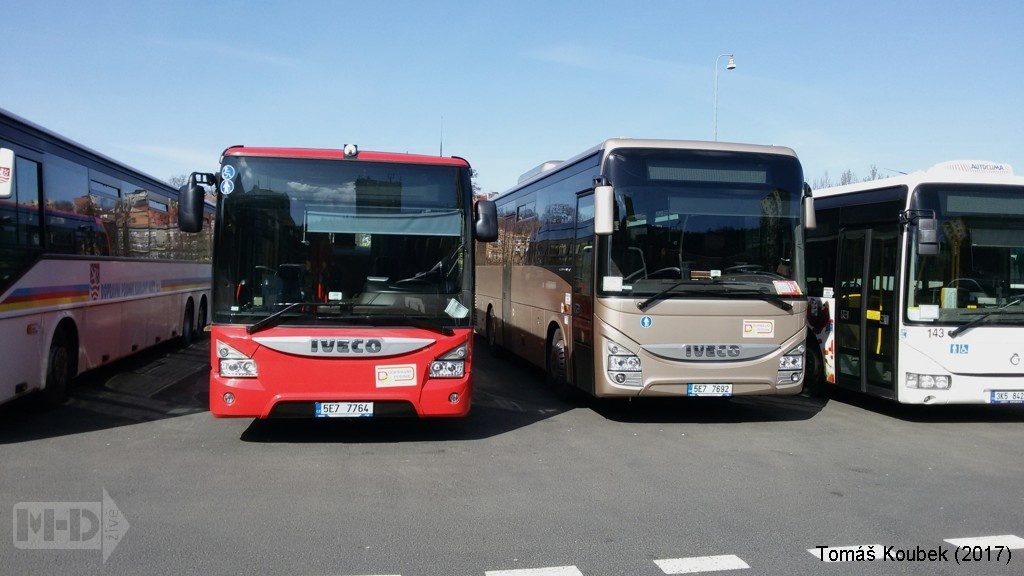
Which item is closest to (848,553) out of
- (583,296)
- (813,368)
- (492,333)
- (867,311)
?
(583,296)

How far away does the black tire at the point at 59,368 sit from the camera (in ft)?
33.2

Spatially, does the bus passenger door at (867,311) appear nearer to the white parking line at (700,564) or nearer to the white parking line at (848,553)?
the white parking line at (848,553)

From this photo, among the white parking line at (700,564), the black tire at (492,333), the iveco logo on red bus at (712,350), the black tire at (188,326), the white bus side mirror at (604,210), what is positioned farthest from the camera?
the black tire at (188,326)

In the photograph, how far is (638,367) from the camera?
975 cm

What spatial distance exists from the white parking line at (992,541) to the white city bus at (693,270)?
4.09 metres

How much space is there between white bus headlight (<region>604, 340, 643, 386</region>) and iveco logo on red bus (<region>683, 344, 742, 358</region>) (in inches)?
23.9

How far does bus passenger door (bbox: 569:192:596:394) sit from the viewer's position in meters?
10.2

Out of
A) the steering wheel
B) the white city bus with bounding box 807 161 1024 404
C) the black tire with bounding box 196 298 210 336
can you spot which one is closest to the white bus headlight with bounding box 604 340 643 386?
the steering wheel

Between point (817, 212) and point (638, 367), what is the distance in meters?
4.85

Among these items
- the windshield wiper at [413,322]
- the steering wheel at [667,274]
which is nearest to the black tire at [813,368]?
the steering wheel at [667,274]

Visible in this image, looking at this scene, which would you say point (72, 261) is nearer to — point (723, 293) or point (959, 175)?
point (723, 293)

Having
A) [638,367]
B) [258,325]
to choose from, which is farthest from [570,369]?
[258,325]

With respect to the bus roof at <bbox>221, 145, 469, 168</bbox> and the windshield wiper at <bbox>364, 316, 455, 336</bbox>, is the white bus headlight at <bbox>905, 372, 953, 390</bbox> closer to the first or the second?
the windshield wiper at <bbox>364, 316, 455, 336</bbox>

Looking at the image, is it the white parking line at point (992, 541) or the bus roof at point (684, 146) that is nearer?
the white parking line at point (992, 541)
